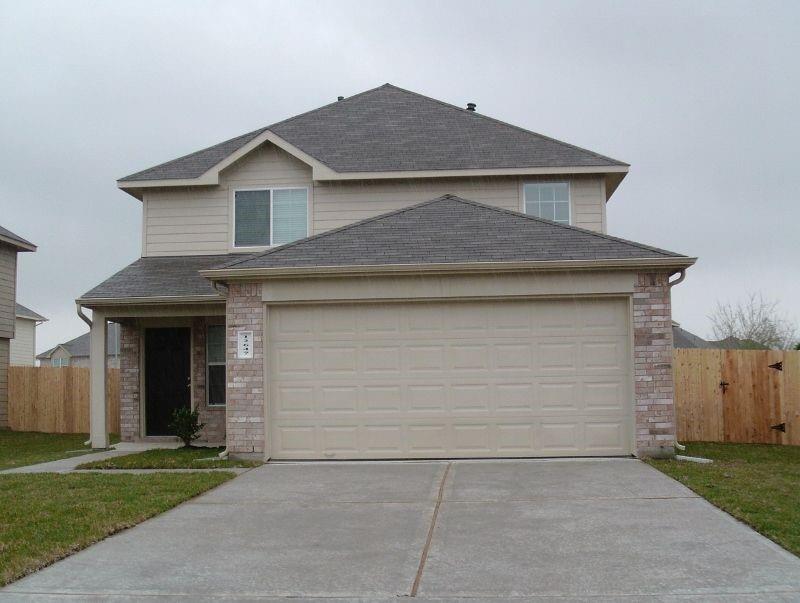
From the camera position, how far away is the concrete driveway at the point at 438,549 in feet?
19.0

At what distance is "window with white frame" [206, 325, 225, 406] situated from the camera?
52.8 ft

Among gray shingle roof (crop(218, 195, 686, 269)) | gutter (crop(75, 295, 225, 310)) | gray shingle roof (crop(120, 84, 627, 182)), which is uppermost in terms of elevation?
gray shingle roof (crop(120, 84, 627, 182))

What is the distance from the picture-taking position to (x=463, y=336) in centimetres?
1223

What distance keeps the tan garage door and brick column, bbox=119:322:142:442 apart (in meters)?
5.21

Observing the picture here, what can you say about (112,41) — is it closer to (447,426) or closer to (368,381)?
(368,381)

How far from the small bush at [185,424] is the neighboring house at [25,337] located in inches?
997

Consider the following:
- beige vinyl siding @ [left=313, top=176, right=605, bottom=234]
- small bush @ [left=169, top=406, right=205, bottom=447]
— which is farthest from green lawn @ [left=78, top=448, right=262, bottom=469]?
beige vinyl siding @ [left=313, top=176, right=605, bottom=234]

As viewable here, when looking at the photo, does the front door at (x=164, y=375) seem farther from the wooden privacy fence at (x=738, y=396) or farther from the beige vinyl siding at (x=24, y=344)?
the beige vinyl siding at (x=24, y=344)

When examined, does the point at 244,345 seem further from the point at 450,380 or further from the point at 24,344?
the point at 24,344

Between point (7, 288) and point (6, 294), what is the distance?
0.19 m

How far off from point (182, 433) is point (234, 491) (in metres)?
5.53

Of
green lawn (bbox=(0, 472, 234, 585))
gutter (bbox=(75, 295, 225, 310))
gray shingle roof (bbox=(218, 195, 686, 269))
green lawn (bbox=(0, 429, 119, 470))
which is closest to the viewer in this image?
green lawn (bbox=(0, 472, 234, 585))

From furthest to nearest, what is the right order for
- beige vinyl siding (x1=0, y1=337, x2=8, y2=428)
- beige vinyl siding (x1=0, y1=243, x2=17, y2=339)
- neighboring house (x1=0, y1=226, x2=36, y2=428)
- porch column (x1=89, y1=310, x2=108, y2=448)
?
beige vinyl siding (x1=0, y1=243, x2=17, y2=339)
neighboring house (x1=0, y1=226, x2=36, y2=428)
beige vinyl siding (x1=0, y1=337, x2=8, y2=428)
porch column (x1=89, y1=310, x2=108, y2=448)

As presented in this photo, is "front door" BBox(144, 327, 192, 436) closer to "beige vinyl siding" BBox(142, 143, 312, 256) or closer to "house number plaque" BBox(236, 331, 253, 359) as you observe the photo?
"beige vinyl siding" BBox(142, 143, 312, 256)
